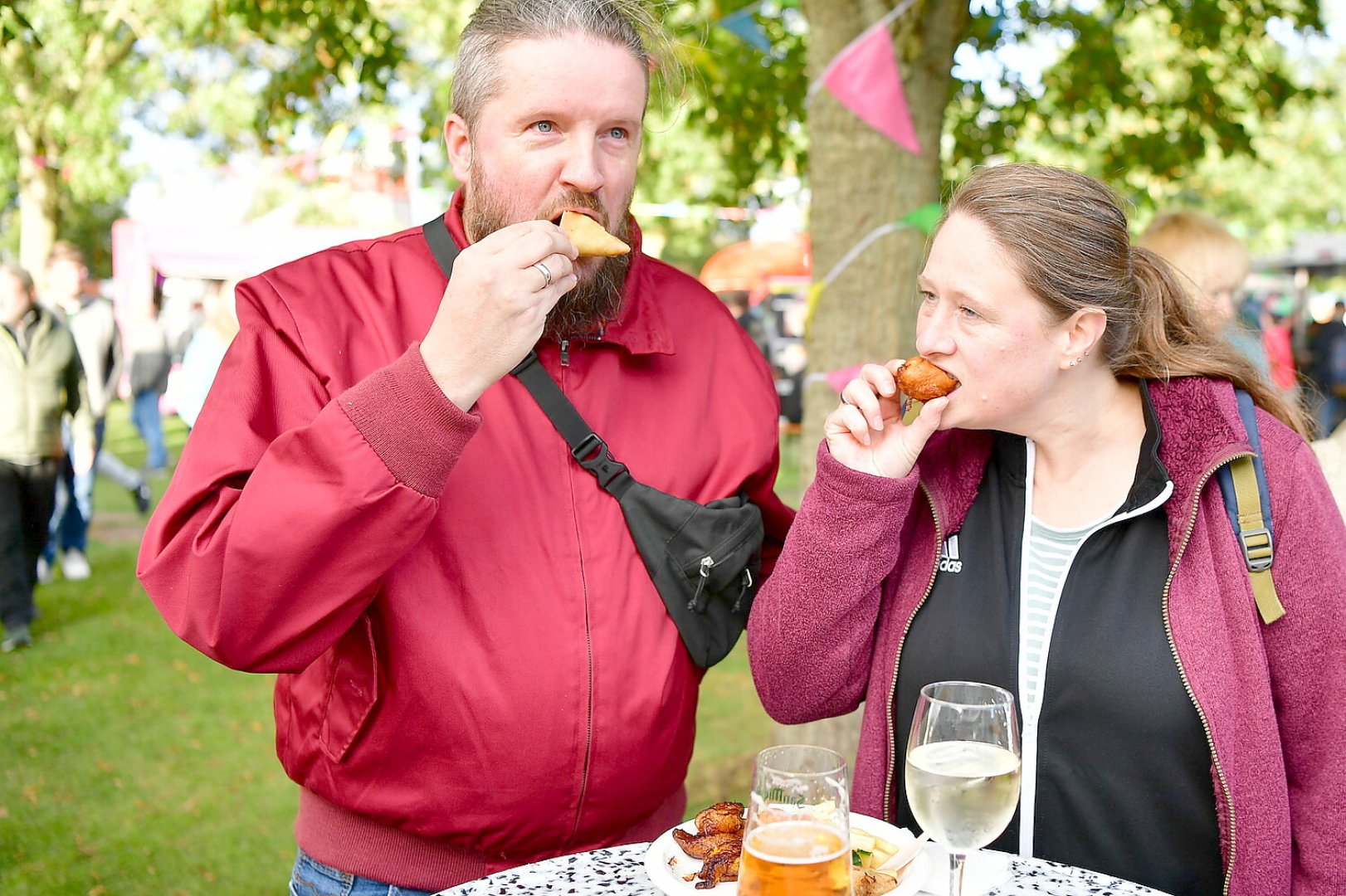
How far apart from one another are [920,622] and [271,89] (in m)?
5.22

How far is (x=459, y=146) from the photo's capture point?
2.43 metres

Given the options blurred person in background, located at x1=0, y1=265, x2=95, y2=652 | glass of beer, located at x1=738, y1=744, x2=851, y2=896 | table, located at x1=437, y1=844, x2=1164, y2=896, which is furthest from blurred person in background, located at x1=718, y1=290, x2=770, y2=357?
glass of beer, located at x1=738, y1=744, x2=851, y2=896

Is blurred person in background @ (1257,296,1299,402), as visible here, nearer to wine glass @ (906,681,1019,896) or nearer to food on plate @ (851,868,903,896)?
wine glass @ (906,681,1019,896)

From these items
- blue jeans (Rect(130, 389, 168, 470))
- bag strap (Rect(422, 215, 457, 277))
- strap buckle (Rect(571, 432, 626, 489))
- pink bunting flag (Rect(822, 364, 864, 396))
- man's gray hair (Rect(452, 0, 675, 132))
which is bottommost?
blue jeans (Rect(130, 389, 168, 470))

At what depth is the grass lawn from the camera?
5023 millimetres

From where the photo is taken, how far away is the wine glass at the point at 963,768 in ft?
5.44

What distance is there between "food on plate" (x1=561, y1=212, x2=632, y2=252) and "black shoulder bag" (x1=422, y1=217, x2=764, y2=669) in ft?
0.85

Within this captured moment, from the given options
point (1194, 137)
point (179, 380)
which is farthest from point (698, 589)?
point (179, 380)

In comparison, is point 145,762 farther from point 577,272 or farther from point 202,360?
point 577,272

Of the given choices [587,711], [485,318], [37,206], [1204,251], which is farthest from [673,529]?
[37,206]

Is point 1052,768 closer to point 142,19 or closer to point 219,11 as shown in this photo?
point 219,11

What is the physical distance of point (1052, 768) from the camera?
236 centimetres

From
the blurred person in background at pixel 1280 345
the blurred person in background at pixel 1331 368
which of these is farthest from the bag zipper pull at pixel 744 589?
the blurred person in background at pixel 1331 368

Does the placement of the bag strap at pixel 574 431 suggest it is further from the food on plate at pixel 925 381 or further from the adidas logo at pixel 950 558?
the adidas logo at pixel 950 558
